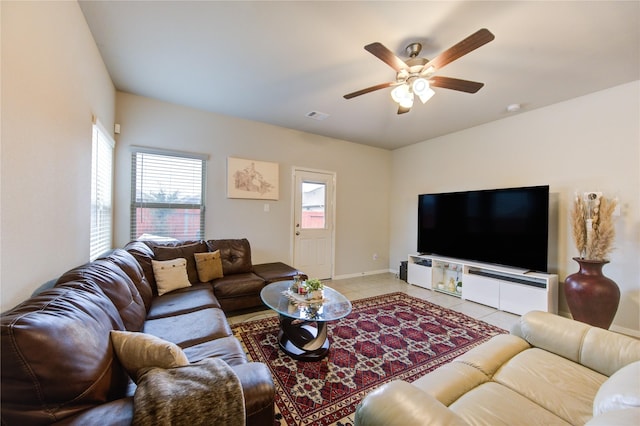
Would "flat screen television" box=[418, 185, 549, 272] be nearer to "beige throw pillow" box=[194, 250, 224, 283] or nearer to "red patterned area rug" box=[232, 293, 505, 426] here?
"red patterned area rug" box=[232, 293, 505, 426]

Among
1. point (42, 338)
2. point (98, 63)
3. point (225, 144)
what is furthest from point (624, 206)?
point (98, 63)

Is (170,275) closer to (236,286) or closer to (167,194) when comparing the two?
(236,286)

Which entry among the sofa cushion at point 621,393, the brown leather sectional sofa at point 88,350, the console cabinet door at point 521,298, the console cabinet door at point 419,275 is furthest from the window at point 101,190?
the console cabinet door at point 521,298

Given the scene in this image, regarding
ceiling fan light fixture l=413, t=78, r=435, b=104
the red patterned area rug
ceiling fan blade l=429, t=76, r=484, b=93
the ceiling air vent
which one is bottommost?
the red patterned area rug

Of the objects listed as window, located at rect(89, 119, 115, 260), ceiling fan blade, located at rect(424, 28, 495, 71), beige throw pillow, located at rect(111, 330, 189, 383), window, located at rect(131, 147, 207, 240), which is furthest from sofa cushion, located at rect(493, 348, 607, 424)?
window, located at rect(131, 147, 207, 240)

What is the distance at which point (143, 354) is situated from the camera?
40.7 inches

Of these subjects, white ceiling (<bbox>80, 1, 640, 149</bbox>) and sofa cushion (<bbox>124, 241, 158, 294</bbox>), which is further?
sofa cushion (<bbox>124, 241, 158, 294</bbox>)

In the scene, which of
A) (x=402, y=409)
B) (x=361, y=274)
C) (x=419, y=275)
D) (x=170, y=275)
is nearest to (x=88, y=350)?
(x=402, y=409)

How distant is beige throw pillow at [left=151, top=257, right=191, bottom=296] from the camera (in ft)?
8.45

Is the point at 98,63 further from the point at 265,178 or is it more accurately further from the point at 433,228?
the point at 433,228

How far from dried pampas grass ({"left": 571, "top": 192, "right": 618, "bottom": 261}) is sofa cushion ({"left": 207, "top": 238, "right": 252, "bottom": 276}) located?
3.94 m

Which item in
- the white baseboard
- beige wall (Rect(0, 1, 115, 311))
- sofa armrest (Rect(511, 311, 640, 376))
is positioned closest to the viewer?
beige wall (Rect(0, 1, 115, 311))

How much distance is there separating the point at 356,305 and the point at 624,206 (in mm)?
3169

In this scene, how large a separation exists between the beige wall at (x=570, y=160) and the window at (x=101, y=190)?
4803mm
